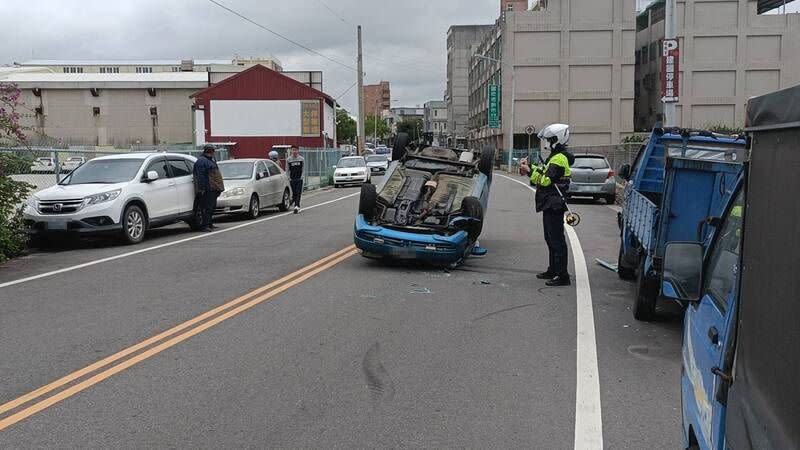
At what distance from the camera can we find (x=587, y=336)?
24.0ft

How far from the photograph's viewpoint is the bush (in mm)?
12406

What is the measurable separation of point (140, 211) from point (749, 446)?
13579 millimetres

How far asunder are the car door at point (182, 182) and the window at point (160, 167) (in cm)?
19

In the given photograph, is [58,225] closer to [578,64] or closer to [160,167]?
[160,167]

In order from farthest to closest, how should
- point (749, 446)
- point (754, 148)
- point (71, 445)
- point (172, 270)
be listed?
point (172, 270)
point (71, 445)
point (754, 148)
point (749, 446)

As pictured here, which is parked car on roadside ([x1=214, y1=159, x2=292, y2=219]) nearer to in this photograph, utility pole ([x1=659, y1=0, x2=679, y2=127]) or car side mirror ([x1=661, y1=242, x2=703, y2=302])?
utility pole ([x1=659, y1=0, x2=679, y2=127])

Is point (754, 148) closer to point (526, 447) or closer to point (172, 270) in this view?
point (526, 447)

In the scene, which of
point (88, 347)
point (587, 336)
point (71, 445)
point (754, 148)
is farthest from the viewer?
point (587, 336)

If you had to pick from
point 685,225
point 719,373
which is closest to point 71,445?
point 719,373

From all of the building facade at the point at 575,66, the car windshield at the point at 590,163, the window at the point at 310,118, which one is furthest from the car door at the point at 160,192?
the building facade at the point at 575,66

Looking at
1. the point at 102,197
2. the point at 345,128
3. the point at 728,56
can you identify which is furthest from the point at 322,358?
the point at 345,128

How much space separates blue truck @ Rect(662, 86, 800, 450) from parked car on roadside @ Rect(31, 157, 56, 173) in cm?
Answer: 1430

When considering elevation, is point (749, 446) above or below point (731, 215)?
below

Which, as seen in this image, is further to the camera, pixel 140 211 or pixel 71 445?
pixel 140 211
